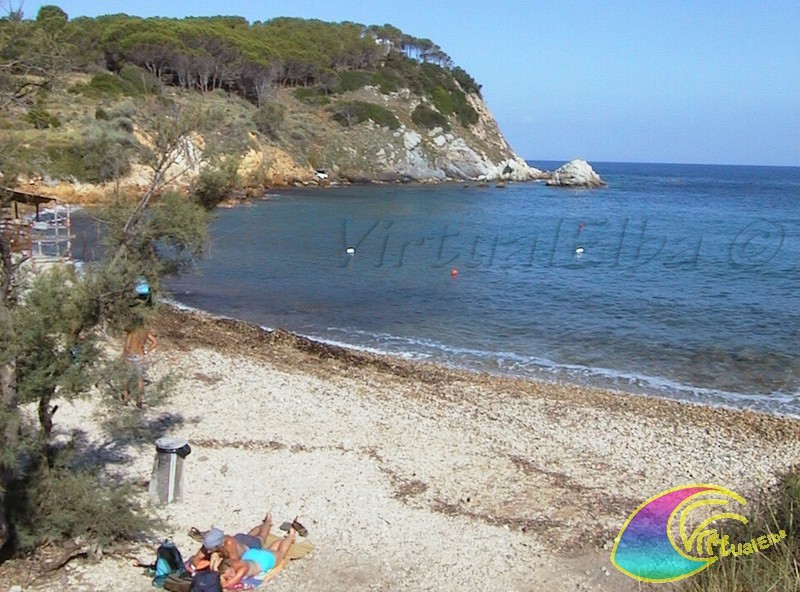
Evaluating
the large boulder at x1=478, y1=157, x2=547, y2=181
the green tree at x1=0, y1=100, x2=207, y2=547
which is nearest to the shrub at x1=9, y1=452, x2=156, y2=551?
the green tree at x1=0, y1=100, x2=207, y2=547

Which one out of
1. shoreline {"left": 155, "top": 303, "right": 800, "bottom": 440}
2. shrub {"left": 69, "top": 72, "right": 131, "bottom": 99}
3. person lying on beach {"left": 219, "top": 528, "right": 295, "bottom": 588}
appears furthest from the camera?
shrub {"left": 69, "top": 72, "right": 131, "bottom": 99}

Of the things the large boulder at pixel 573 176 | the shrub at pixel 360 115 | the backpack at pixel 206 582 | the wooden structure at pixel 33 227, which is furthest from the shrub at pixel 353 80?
Result: the backpack at pixel 206 582

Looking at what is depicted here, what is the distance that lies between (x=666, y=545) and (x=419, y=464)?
611 cm

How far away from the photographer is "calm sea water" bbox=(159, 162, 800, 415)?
2084 cm

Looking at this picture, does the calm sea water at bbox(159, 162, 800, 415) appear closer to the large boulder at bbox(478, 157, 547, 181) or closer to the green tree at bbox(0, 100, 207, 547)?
the green tree at bbox(0, 100, 207, 547)

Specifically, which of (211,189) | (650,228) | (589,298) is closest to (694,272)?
(589,298)

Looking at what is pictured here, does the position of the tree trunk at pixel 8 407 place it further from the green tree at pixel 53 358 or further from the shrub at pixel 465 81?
the shrub at pixel 465 81

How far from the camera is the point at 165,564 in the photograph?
8.20 meters

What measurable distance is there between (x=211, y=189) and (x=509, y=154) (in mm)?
100509

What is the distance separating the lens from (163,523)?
948cm

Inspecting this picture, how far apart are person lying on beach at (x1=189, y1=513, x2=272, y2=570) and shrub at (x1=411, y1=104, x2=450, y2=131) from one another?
8606 centimetres

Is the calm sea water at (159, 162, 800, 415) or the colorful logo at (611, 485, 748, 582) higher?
the colorful logo at (611, 485, 748, 582)

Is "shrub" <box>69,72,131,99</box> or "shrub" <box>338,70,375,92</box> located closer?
"shrub" <box>69,72,131,99</box>

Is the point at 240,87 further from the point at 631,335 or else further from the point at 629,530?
the point at 629,530
